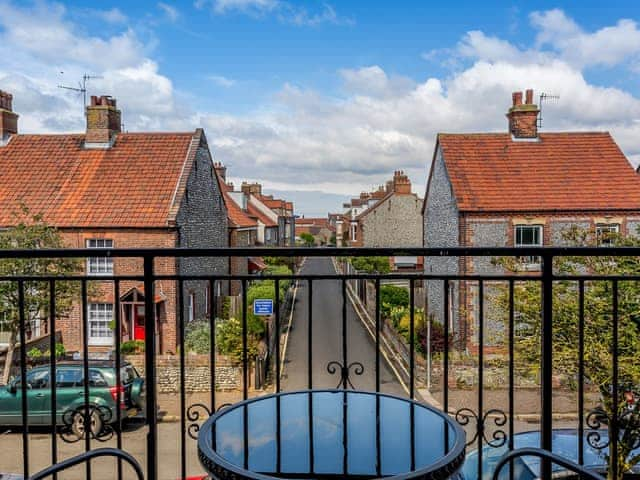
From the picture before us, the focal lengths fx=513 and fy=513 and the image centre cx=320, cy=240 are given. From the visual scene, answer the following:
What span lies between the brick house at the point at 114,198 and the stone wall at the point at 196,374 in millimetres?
1864

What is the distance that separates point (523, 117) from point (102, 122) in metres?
16.6

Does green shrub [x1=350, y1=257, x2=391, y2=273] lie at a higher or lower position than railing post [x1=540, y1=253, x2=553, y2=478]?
lower

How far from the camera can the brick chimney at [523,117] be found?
20484 mm

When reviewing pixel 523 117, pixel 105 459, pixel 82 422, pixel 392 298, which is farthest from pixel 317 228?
pixel 82 422

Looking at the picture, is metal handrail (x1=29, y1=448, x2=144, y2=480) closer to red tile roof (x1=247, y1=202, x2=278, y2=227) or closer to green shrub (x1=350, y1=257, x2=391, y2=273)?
green shrub (x1=350, y1=257, x2=391, y2=273)

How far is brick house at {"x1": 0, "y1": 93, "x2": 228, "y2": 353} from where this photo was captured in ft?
55.9

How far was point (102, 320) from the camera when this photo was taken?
17328mm

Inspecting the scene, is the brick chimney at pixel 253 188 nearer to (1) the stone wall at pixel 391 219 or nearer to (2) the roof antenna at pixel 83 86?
(1) the stone wall at pixel 391 219

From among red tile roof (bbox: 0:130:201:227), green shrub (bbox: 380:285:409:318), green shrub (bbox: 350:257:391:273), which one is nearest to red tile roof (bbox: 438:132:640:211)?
green shrub (bbox: 380:285:409:318)

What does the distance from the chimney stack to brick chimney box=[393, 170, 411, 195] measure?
23628mm

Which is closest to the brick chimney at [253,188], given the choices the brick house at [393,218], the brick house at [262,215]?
the brick house at [262,215]

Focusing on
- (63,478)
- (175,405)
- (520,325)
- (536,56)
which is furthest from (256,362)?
(536,56)

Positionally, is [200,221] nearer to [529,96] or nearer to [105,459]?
[105,459]

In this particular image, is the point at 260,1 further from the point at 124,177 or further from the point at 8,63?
the point at 8,63
